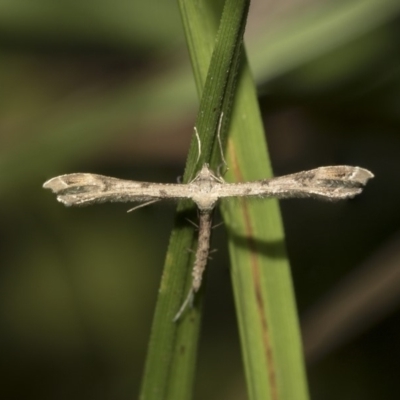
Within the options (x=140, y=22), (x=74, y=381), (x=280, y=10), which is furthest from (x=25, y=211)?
(x=280, y=10)

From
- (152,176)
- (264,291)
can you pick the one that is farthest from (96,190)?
(152,176)

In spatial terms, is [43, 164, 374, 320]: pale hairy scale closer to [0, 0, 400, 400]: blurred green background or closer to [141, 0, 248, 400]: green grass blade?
[141, 0, 248, 400]: green grass blade

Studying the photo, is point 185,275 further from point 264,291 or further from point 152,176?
point 152,176

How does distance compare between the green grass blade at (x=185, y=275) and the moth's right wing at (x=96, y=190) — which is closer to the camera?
the green grass blade at (x=185, y=275)

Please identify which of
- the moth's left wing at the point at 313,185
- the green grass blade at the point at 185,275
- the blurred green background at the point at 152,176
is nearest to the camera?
the green grass blade at the point at 185,275

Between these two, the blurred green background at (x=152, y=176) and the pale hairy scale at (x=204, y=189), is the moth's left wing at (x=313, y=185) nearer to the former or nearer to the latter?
the pale hairy scale at (x=204, y=189)

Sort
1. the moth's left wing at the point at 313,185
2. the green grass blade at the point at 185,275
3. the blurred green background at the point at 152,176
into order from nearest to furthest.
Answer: the green grass blade at the point at 185,275 → the moth's left wing at the point at 313,185 → the blurred green background at the point at 152,176

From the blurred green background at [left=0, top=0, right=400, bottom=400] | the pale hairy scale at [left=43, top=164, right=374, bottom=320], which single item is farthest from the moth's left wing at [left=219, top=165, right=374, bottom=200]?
the blurred green background at [left=0, top=0, right=400, bottom=400]

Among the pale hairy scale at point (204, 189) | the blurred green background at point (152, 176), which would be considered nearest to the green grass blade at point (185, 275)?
the pale hairy scale at point (204, 189)
